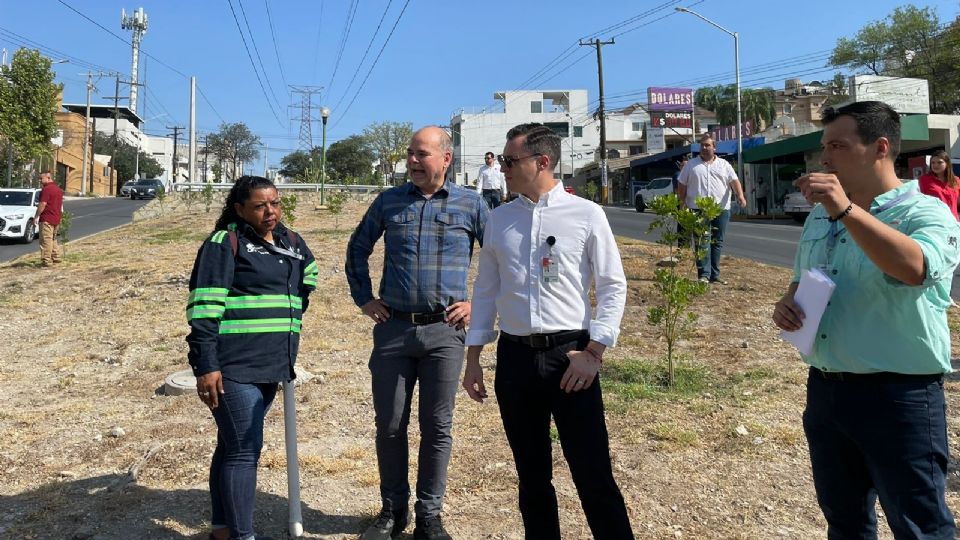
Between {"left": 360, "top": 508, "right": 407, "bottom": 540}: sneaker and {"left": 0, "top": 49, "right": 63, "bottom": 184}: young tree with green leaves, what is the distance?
36399 mm

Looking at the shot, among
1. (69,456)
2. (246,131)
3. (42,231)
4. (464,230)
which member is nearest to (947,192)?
(464,230)

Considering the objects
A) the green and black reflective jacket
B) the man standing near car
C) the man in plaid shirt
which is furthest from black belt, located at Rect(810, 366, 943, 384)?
the man standing near car

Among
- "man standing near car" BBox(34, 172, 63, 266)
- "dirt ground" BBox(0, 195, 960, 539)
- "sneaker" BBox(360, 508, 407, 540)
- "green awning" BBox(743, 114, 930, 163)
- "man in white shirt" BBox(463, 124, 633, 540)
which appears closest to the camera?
"man in white shirt" BBox(463, 124, 633, 540)

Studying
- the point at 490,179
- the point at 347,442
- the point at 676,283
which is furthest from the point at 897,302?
the point at 490,179

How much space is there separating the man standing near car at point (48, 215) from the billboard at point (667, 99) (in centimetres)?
4922

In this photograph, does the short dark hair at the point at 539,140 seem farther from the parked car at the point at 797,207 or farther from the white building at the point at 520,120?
the white building at the point at 520,120

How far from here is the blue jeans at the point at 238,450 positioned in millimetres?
2984

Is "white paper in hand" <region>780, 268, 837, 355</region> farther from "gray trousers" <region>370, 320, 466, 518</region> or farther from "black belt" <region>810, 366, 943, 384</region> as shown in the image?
"gray trousers" <region>370, 320, 466, 518</region>

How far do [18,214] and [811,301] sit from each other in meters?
20.3

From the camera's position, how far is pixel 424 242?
333 centimetres

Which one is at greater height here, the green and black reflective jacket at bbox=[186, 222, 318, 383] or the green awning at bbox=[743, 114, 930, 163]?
the green awning at bbox=[743, 114, 930, 163]

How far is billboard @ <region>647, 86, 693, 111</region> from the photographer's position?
184ft

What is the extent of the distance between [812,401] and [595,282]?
0.82m

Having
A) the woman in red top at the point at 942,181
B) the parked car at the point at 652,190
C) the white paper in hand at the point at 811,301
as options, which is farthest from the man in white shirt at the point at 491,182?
the parked car at the point at 652,190
